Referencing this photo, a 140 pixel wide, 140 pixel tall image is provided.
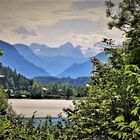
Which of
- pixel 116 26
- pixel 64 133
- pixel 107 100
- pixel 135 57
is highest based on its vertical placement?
pixel 116 26

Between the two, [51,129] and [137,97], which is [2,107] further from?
[51,129]

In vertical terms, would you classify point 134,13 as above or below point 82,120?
above

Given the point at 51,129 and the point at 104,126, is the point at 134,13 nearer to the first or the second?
the point at 51,129

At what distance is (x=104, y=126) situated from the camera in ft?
47.4

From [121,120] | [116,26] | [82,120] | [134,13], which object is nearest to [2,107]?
[121,120]

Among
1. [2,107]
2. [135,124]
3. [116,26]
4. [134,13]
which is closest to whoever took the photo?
[135,124]

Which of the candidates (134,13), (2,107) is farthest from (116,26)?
(2,107)

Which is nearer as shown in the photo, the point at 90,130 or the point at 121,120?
the point at 121,120

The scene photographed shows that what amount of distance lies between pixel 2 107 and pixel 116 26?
107ft

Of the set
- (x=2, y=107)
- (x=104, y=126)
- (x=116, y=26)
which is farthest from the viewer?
(x=116, y=26)

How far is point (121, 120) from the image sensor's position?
5684 mm

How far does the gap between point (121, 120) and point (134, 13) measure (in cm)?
3143

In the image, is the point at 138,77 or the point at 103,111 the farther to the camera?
the point at 103,111

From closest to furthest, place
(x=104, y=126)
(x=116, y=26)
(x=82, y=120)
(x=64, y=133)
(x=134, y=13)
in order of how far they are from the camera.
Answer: (x=104, y=126)
(x=82, y=120)
(x=64, y=133)
(x=134, y=13)
(x=116, y=26)
